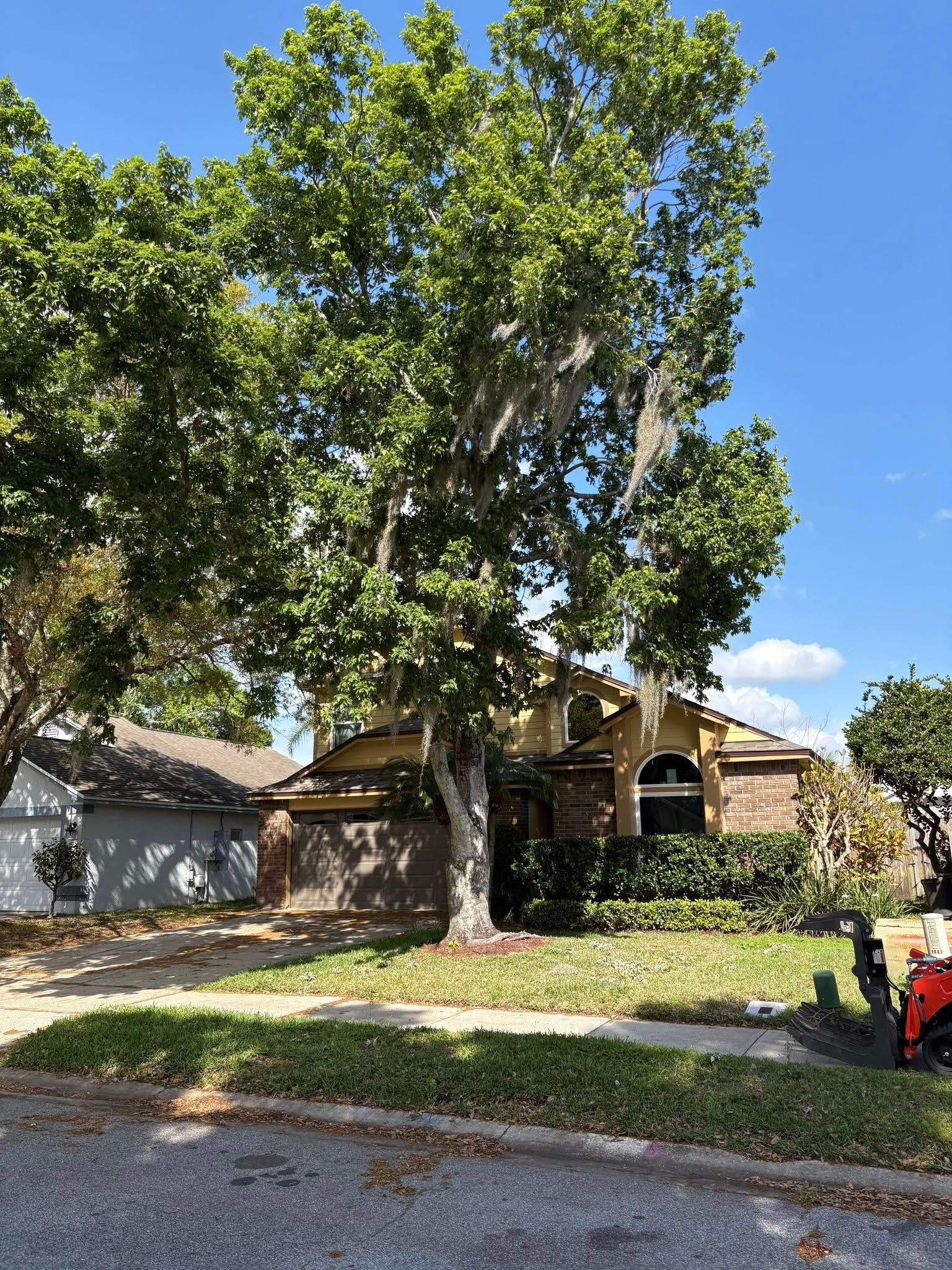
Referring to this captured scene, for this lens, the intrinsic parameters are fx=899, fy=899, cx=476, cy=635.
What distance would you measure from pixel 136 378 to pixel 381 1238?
8.71 meters

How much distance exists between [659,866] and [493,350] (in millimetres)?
9128

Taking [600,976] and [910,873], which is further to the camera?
[910,873]

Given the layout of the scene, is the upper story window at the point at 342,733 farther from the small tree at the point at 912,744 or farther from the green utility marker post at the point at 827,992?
the green utility marker post at the point at 827,992

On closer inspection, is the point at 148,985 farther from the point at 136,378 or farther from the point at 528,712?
the point at 528,712

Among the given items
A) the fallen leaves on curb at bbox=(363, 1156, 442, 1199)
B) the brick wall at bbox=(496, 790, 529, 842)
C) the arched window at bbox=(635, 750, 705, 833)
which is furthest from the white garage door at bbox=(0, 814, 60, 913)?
the fallen leaves on curb at bbox=(363, 1156, 442, 1199)

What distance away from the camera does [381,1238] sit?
4152 mm

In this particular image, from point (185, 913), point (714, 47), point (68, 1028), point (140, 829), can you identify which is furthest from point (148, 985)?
point (714, 47)

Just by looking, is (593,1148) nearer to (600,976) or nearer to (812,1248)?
(812,1248)

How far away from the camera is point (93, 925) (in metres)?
19.0

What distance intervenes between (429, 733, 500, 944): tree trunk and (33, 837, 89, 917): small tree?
35.4 feet

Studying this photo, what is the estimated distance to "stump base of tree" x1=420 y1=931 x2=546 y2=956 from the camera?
A: 40.9 feet

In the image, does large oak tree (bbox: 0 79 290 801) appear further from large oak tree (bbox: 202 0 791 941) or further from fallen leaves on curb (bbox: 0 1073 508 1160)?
fallen leaves on curb (bbox: 0 1073 508 1160)

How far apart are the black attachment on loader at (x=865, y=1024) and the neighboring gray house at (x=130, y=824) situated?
18.5m

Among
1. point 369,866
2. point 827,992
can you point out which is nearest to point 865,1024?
point 827,992
